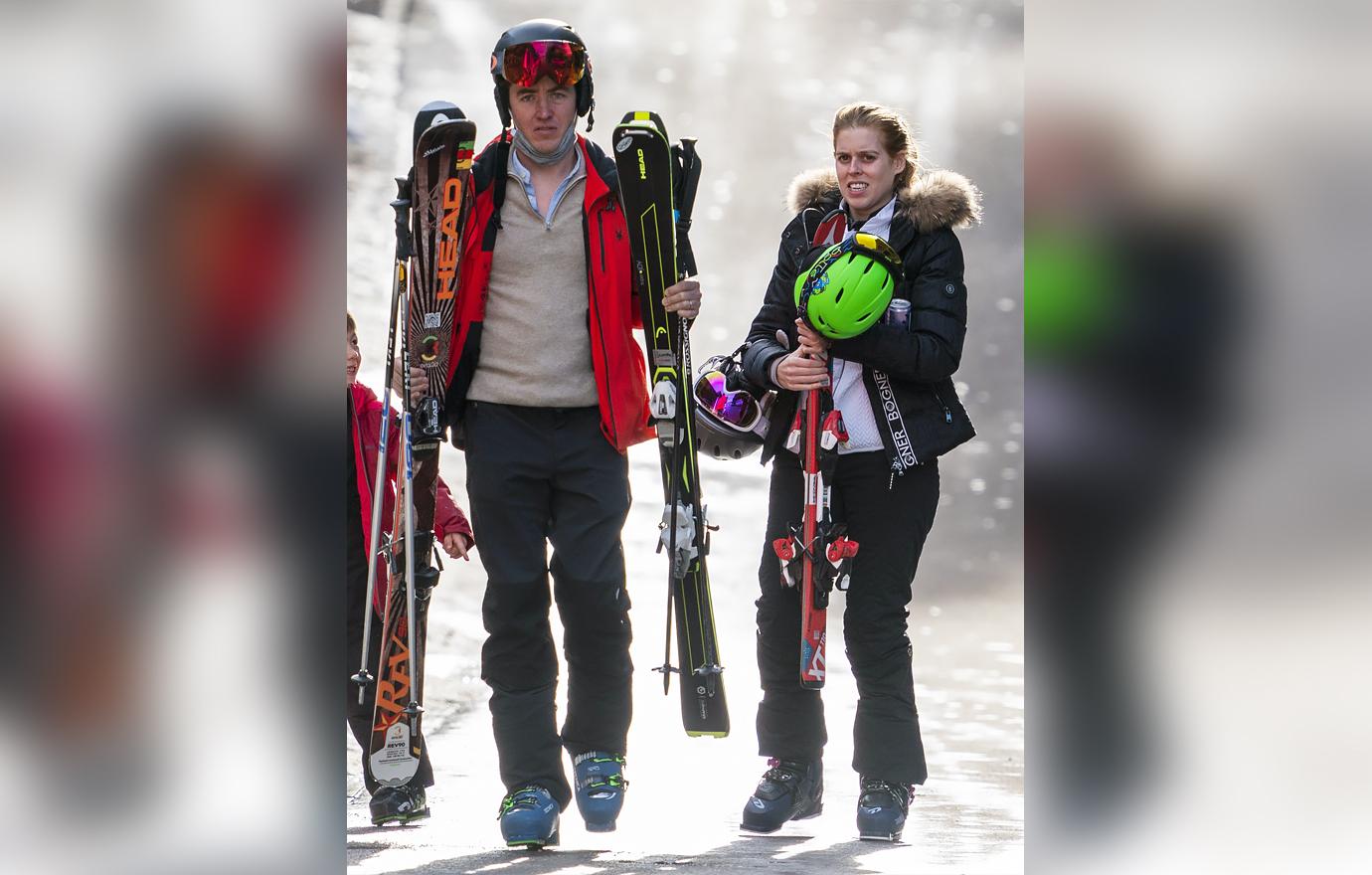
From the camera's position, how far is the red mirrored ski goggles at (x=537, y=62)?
4.18m

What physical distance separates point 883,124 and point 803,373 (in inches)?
29.2

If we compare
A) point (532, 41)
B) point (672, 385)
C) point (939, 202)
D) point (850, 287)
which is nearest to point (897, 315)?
point (850, 287)

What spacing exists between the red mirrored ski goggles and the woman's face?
806mm

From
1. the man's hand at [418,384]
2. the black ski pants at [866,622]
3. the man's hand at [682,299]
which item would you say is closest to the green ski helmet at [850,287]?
the man's hand at [682,299]

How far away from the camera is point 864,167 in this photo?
14.5 feet

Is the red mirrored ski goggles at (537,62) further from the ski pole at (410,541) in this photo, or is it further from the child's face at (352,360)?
the child's face at (352,360)

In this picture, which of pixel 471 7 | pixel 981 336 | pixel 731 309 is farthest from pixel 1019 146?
pixel 471 7

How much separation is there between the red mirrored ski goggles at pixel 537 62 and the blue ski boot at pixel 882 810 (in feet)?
6.89

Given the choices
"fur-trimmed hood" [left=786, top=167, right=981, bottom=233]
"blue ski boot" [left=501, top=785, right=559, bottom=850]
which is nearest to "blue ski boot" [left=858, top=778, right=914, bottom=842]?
"blue ski boot" [left=501, top=785, right=559, bottom=850]

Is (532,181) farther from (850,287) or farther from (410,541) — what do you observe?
(410,541)

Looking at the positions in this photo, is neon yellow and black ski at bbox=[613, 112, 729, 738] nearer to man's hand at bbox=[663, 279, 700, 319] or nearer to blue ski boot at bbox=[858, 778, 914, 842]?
man's hand at bbox=[663, 279, 700, 319]

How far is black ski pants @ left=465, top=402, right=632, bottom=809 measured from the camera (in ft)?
13.8
